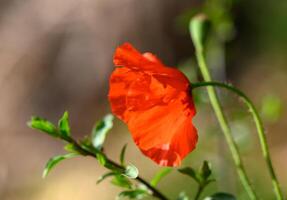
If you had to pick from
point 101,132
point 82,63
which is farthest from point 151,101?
point 82,63

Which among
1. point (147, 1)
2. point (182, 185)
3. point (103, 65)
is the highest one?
point (147, 1)

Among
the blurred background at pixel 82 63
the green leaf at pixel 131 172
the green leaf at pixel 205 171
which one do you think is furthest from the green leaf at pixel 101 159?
the blurred background at pixel 82 63

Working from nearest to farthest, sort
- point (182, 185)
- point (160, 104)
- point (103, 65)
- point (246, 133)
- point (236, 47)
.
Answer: point (160, 104)
point (246, 133)
point (182, 185)
point (236, 47)
point (103, 65)

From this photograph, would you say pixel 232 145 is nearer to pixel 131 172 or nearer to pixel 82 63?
pixel 131 172

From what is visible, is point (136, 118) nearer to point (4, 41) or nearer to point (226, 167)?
point (226, 167)

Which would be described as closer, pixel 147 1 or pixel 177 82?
pixel 177 82

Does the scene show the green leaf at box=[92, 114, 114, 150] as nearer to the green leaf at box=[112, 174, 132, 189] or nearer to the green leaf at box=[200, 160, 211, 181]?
the green leaf at box=[112, 174, 132, 189]

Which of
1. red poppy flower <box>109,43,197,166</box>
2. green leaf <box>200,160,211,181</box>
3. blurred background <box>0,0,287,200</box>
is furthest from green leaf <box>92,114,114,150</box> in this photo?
blurred background <box>0,0,287,200</box>

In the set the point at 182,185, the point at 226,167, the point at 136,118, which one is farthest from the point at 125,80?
the point at 182,185
